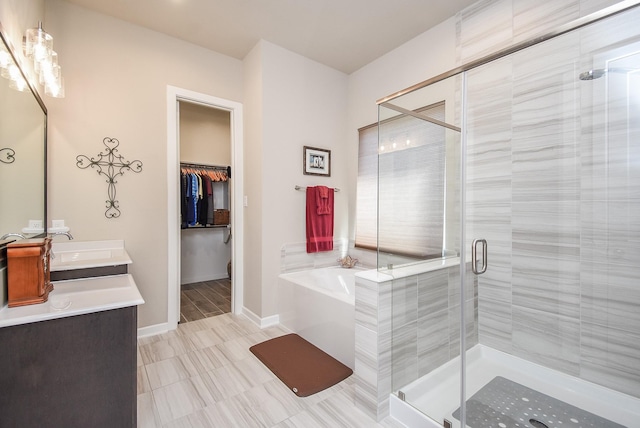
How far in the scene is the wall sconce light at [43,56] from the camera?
65.3 inches

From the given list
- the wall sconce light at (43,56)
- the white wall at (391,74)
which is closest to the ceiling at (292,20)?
the white wall at (391,74)

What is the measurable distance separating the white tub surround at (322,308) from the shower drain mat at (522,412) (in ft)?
2.72

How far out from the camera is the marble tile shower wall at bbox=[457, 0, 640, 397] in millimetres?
1561

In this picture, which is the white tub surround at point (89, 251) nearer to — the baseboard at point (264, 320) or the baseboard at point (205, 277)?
the baseboard at point (264, 320)

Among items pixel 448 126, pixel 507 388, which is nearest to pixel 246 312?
pixel 507 388

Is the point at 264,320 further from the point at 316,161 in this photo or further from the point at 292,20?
the point at 292,20

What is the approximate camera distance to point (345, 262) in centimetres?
→ 332

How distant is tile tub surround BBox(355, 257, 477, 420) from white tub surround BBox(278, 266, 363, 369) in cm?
43

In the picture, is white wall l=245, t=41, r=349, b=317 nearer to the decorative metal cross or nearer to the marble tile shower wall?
the decorative metal cross

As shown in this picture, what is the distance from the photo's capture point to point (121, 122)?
255cm

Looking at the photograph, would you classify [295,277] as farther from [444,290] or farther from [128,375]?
[128,375]

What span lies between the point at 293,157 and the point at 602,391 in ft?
9.56

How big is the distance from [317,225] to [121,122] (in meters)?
2.12

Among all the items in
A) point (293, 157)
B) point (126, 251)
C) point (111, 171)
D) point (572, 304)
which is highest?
point (293, 157)
